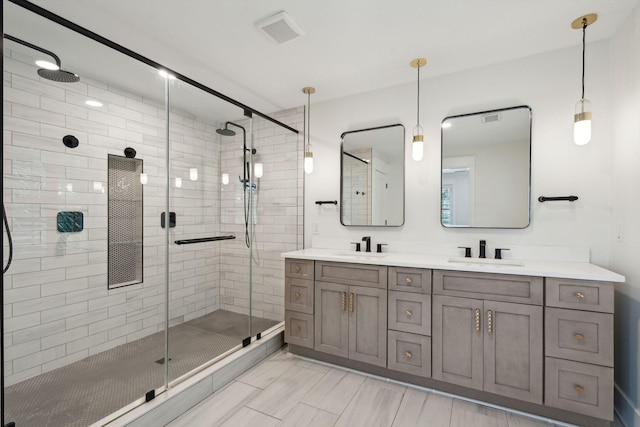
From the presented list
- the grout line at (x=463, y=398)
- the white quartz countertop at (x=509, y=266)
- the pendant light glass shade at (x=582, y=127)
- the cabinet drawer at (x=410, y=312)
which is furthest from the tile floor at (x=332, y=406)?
the pendant light glass shade at (x=582, y=127)

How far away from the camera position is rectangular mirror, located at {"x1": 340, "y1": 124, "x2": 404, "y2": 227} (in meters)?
2.83

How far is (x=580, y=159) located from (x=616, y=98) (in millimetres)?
434

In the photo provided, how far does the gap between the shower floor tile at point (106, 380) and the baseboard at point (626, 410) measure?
2725mm

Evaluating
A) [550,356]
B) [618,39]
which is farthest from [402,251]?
[618,39]

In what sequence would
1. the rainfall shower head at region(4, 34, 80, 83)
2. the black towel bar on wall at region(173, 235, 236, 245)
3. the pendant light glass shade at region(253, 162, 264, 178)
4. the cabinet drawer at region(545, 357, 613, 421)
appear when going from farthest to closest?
1. the pendant light glass shade at region(253, 162, 264, 178)
2. the black towel bar on wall at region(173, 235, 236, 245)
3. the cabinet drawer at region(545, 357, 613, 421)
4. the rainfall shower head at region(4, 34, 80, 83)

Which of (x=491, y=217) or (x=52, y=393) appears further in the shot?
(x=491, y=217)

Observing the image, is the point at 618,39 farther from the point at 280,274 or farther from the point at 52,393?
the point at 52,393

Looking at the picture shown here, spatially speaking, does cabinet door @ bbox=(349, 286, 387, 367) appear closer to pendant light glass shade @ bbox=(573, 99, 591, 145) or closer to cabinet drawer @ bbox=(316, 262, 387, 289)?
cabinet drawer @ bbox=(316, 262, 387, 289)

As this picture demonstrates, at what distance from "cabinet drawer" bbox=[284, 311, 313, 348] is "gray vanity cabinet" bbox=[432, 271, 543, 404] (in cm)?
Result: 103

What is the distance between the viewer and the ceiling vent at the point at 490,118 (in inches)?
96.1

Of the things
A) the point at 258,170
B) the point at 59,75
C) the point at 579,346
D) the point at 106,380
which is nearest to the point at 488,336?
the point at 579,346

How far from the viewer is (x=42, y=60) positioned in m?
1.58

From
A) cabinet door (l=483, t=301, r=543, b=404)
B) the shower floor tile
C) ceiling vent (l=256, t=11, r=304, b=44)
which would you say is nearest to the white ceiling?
A: ceiling vent (l=256, t=11, r=304, b=44)

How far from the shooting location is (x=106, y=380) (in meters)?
1.93
